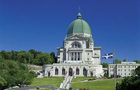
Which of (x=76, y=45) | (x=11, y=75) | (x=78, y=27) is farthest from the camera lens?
(x=78, y=27)

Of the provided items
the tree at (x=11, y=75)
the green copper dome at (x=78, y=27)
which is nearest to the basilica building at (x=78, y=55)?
the green copper dome at (x=78, y=27)

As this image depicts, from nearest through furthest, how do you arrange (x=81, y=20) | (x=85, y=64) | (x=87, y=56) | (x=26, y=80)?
1. (x=26, y=80)
2. (x=85, y=64)
3. (x=87, y=56)
4. (x=81, y=20)

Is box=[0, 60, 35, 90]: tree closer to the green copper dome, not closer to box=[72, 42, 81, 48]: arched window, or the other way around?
box=[72, 42, 81, 48]: arched window

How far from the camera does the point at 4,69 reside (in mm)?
73938

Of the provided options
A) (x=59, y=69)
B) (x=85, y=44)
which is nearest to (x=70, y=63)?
(x=59, y=69)

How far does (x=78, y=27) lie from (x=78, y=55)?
53.3 feet

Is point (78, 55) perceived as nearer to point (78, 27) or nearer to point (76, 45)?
→ point (76, 45)

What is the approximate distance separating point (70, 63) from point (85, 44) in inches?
538

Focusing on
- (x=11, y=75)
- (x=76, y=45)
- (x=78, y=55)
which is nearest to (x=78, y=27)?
(x=76, y=45)

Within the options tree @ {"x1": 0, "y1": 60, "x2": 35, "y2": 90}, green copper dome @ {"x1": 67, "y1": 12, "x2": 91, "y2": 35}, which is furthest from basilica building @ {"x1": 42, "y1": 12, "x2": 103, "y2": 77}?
tree @ {"x1": 0, "y1": 60, "x2": 35, "y2": 90}

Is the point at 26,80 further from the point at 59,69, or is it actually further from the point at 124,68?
the point at 124,68

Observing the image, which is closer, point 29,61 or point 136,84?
point 136,84

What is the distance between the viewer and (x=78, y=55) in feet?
380

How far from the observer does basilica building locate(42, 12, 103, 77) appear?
4124 inches
